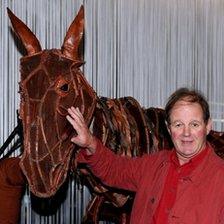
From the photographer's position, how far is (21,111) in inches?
72.9

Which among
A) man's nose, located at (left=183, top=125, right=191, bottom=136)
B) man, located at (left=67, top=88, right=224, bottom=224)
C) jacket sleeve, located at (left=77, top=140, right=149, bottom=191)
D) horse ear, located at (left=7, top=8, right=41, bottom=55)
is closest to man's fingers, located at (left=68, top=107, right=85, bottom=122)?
man, located at (left=67, top=88, right=224, bottom=224)

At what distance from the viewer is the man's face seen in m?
1.74

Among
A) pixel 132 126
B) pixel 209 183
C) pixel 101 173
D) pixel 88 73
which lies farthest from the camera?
pixel 88 73

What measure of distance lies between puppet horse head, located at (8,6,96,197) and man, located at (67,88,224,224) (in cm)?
6

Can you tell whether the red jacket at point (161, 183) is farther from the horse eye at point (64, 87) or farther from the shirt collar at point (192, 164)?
the horse eye at point (64, 87)

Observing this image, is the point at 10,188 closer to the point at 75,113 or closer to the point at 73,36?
the point at 75,113

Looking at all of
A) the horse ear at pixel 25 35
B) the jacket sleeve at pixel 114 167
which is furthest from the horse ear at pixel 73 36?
the jacket sleeve at pixel 114 167

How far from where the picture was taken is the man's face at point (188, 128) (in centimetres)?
174

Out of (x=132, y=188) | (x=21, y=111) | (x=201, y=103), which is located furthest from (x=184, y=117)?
(x=21, y=111)

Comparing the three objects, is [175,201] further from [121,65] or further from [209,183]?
[121,65]

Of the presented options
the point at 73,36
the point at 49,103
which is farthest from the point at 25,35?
the point at 49,103

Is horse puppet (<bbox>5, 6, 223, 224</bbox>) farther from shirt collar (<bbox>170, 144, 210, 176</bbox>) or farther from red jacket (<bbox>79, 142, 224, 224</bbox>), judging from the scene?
shirt collar (<bbox>170, 144, 210, 176</bbox>)

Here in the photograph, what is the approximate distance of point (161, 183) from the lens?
5.92 ft

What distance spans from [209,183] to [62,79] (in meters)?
0.64
